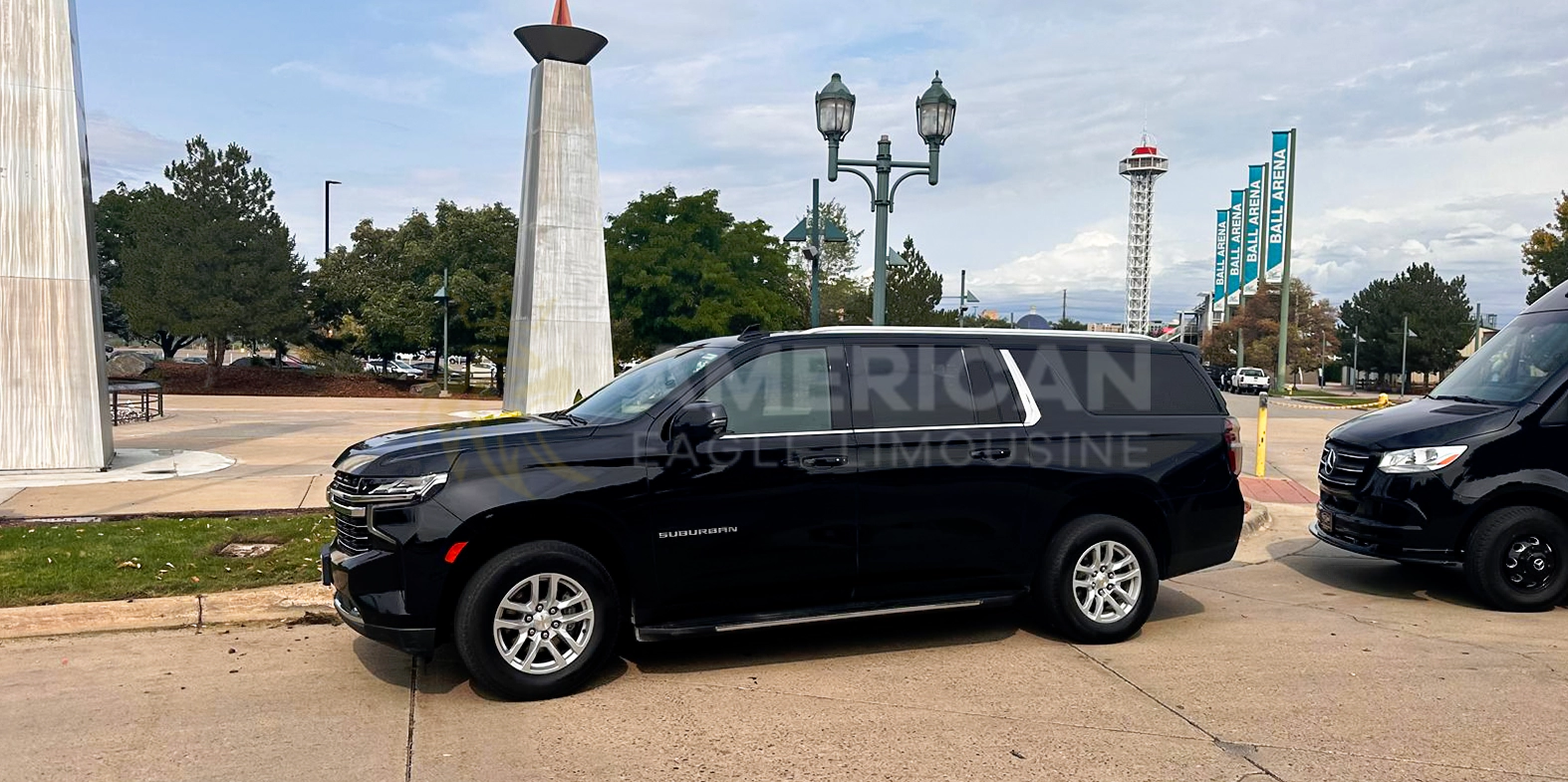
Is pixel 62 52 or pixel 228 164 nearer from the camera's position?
pixel 62 52

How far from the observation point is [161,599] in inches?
251

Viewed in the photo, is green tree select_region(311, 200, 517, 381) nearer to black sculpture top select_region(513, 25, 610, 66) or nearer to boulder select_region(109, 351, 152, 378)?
boulder select_region(109, 351, 152, 378)

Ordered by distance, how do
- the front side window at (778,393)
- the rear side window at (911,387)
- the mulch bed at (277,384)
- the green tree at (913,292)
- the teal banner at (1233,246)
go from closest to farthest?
the front side window at (778,393)
the rear side window at (911,387)
the mulch bed at (277,384)
the green tree at (913,292)
the teal banner at (1233,246)

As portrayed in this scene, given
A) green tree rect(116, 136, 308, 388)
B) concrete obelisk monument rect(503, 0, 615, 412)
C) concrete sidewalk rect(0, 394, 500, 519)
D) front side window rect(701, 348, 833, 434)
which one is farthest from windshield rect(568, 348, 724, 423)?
Answer: green tree rect(116, 136, 308, 388)

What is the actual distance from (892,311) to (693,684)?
3703cm

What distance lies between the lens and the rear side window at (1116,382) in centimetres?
619

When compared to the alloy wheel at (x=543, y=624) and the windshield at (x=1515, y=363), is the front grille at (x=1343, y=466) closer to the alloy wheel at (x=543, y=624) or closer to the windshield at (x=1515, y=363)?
the windshield at (x=1515, y=363)

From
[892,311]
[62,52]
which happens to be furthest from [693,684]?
[892,311]

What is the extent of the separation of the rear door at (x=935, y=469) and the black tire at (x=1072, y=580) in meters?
0.24

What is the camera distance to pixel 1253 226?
5806 centimetres

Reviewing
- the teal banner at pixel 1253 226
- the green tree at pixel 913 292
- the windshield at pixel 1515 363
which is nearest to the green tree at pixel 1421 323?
the teal banner at pixel 1253 226

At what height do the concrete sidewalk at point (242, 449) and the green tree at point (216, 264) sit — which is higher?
the green tree at point (216, 264)

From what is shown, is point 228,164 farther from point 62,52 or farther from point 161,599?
point 161,599

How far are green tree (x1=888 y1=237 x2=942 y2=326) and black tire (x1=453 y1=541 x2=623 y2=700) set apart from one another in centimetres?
3560
